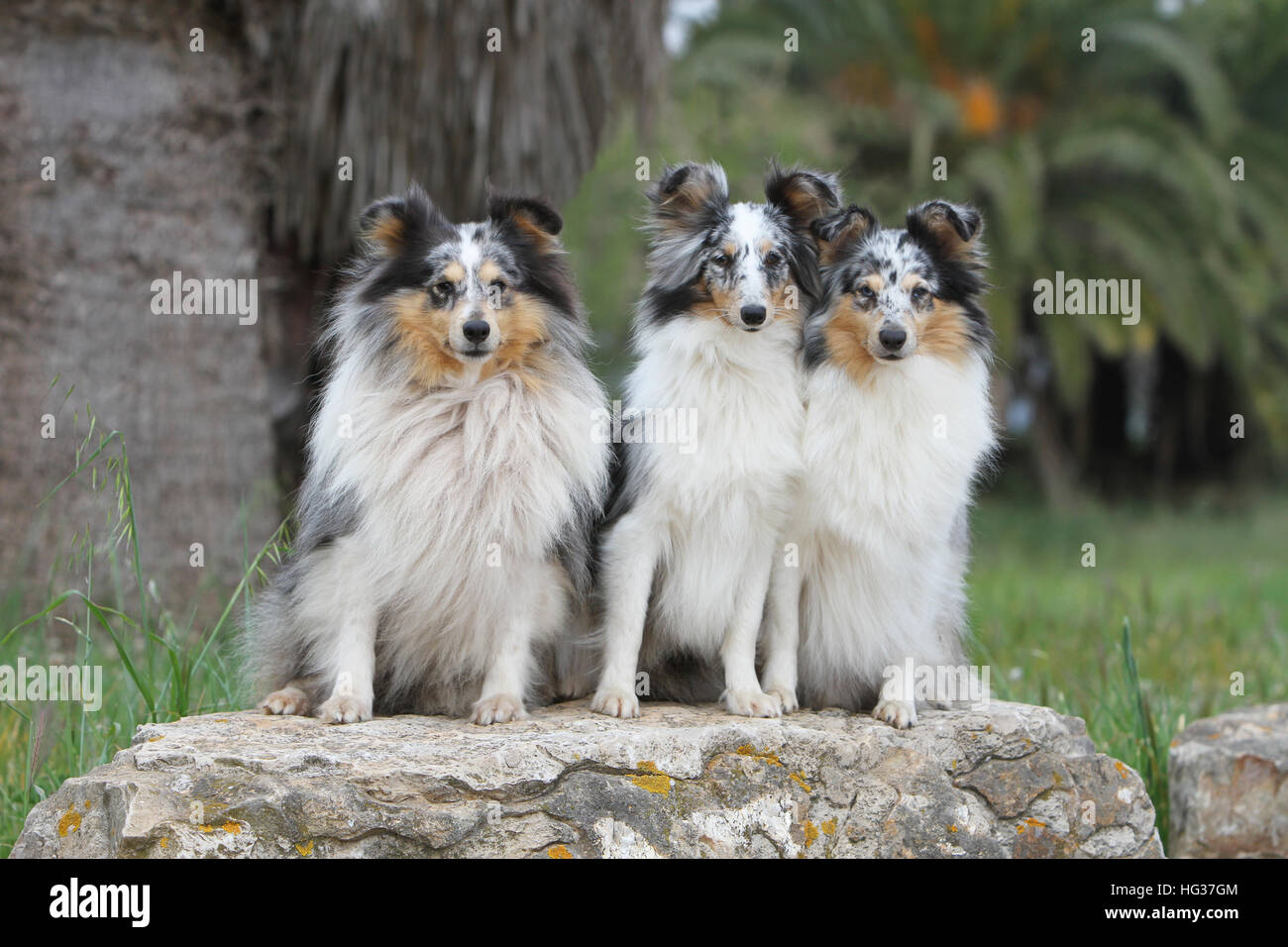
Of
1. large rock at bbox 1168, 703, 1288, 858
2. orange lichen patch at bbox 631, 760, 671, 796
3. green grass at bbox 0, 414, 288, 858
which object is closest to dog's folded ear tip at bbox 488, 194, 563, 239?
green grass at bbox 0, 414, 288, 858

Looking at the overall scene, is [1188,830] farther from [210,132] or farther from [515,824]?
[210,132]

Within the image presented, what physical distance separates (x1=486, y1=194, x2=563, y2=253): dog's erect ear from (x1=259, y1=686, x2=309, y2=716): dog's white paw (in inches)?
65.0

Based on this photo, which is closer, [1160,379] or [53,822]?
[53,822]

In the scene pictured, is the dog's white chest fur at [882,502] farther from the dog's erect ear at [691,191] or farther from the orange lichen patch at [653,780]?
the orange lichen patch at [653,780]

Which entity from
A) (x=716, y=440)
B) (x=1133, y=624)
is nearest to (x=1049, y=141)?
(x=1133, y=624)

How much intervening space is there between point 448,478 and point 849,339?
1.34 meters

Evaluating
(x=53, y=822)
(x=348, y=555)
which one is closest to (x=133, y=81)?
(x=348, y=555)

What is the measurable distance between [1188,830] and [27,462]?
17.7 ft

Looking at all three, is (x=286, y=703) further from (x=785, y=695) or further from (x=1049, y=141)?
(x=1049, y=141)

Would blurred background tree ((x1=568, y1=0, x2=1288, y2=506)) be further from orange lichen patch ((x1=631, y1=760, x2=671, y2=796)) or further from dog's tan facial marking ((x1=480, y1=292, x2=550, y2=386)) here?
orange lichen patch ((x1=631, y1=760, x2=671, y2=796))

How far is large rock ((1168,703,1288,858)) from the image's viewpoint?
5008mm

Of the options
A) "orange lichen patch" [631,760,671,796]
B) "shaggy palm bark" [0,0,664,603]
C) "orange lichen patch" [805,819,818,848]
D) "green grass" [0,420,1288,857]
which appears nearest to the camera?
"orange lichen patch" [631,760,671,796]

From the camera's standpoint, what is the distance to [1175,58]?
45.8 ft

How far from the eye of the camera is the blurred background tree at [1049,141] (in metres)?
13.8
